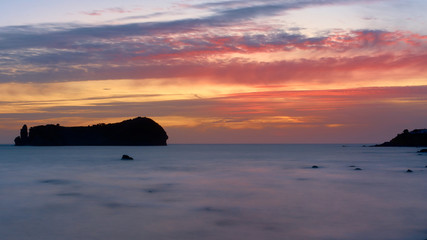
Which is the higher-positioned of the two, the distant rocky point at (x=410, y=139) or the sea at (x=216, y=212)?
the distant rocky point at (x=410, y=139)

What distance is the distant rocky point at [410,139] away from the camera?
165000 millimetres

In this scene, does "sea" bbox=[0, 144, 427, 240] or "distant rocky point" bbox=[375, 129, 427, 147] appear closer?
"sea" bbox=[0, 144, 427, 240]

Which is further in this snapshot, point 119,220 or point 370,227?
point 119,220

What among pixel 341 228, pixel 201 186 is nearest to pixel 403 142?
pixel 201 186

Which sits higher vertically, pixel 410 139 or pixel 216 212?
pixel 410 139

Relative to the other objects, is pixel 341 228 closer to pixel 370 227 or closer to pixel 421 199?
pixel 370 227

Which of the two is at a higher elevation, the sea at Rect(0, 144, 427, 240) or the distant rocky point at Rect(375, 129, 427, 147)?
the distant rocky point at Rect(375, 129, 427, 147)

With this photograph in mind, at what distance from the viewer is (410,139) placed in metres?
→ 172

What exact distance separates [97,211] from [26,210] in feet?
12.3

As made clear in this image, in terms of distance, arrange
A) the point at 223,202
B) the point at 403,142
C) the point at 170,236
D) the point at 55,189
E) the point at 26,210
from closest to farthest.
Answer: the point at 170,236, the point at 26,210, the point at 223,202, the point at 55,189, the point at 403,142

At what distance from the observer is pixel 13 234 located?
48.2 ft

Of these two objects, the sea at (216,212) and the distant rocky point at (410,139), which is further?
the distant rocky point at (410,139)

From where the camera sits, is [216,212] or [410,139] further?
[410,139]

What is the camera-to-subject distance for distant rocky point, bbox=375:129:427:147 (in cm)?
16500
